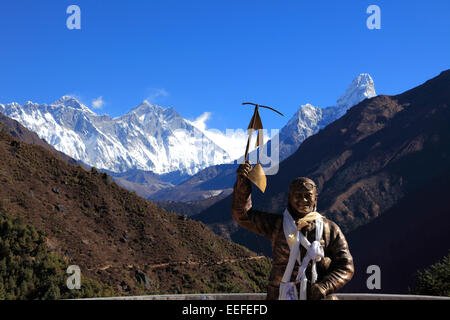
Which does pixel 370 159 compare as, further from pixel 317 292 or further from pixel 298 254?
pixel 317 292

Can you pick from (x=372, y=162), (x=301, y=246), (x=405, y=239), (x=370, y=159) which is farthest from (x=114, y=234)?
(x=370, y=159)

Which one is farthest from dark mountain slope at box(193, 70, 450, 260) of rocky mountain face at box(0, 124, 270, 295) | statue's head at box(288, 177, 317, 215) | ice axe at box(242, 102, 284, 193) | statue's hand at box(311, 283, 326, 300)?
statue's hand at box(311, 283, 326, 300)

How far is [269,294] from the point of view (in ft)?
25.9

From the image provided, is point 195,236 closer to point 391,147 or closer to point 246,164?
point 246,164

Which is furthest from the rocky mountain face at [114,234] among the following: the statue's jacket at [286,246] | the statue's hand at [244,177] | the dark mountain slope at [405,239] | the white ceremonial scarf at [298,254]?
the white ceremonial scarf at [298,254]

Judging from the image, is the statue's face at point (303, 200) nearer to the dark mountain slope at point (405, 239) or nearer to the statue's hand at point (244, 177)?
the statue's hand at point (244, 177)

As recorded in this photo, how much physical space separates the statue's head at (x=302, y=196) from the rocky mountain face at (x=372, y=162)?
68.6m

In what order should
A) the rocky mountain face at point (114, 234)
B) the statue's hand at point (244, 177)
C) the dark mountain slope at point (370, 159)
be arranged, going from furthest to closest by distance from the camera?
the dark mountain slope at point (370, 159) < the rocky mountain face at point (114, 234) < the statue's hand at point (244, 177)

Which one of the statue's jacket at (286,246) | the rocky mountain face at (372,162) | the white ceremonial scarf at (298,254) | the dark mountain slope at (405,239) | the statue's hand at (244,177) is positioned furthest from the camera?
the rocky mountain face at (372,162)

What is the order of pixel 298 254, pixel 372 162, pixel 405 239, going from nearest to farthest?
pixel 298 254 < pixel 405 239 < pixel 372 162

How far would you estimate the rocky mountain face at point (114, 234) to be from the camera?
4150cm

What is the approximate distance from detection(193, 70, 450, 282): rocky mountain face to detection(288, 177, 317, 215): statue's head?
68566mm

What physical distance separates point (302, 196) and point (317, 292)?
1435 mm

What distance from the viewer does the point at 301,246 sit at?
775 centimetres
